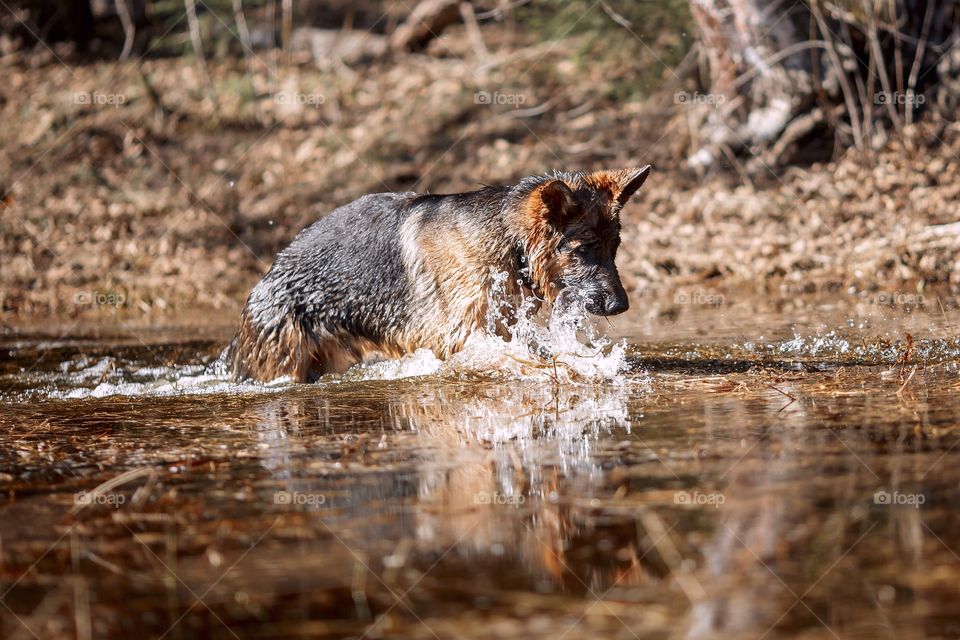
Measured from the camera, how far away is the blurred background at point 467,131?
13.8m

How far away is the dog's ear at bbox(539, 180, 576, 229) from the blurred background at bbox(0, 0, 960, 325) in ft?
14.0

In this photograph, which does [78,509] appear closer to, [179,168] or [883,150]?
[883,150]

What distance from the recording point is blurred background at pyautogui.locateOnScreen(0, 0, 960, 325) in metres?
13.8

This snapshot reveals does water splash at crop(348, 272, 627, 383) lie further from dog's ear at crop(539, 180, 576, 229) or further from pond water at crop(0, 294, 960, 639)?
dog's ear at crop(539, 180, 576, 229)

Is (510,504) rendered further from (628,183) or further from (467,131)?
(467,131)

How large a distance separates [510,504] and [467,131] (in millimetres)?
14025

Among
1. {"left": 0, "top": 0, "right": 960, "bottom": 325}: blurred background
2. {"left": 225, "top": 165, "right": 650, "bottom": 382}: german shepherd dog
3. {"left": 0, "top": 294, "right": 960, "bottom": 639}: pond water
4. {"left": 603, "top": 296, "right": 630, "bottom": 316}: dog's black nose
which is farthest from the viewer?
{"left": 0, "top": 0, "right": 960, "bottom": 325}: blurred background

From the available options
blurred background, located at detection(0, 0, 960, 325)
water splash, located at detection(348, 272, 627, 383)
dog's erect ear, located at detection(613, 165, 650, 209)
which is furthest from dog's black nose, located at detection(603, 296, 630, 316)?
blurred background, located at detection(0, 0, 960, 325)

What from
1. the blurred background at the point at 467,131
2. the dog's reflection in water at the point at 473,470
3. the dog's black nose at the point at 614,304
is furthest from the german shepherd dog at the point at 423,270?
the blurred background at the point at 467,131

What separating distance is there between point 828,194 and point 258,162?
9.23 metres

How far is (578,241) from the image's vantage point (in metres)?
8.33

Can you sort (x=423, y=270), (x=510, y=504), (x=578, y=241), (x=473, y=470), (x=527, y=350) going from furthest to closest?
1. (x=423, y=270)
2. (x=578, y=241)
3. (x=527, y=350)
4. (x=473, y=470)
5. (x=510, y=504)

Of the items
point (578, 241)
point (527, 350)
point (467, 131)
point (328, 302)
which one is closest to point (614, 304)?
point (578, 241)

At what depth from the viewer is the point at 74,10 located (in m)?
22.4
